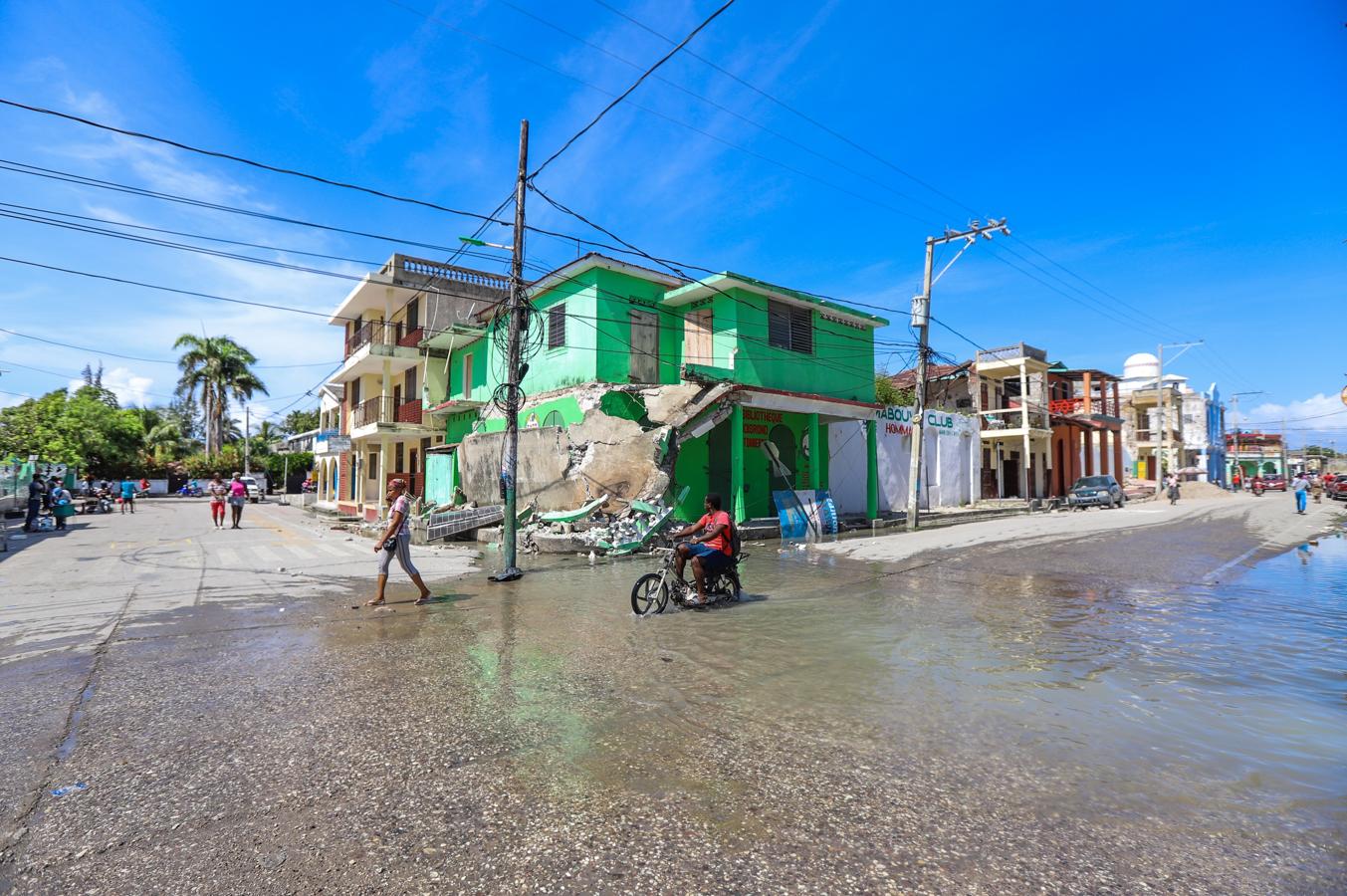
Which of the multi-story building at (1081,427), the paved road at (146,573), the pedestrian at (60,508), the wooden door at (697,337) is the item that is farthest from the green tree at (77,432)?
the multi-story building at (1081,427)

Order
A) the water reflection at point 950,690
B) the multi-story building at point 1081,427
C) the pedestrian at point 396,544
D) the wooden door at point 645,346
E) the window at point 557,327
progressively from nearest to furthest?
the water reflection at point 950,690 → the pedestrian at point 396,544 → the wooden door at point 645,346 → the window at point 557,327 → the multi-story building at point 1081,427

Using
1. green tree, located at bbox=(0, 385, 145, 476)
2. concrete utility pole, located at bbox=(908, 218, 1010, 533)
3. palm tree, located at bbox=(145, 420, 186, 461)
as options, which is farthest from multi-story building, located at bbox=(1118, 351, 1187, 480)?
palm tree, located at bbox=(145, 420, 186, 461)

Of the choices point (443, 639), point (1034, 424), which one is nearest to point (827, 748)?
point (443, 639)

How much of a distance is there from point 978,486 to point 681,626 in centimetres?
2768

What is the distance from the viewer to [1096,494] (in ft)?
109

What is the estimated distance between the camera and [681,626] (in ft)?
26.8

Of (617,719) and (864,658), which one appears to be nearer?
(617,719)

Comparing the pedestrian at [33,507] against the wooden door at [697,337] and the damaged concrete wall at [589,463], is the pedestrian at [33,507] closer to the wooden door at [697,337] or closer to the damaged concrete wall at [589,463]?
the damaged concrete wall at [589,463]

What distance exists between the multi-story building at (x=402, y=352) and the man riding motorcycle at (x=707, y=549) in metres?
18.3

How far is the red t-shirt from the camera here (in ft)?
30.5

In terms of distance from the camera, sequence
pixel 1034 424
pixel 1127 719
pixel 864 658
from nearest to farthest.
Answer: pixel 1127 719 < pixel 864 658 < pixel 1034 424

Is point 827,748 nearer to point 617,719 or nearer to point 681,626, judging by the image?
point 617,719

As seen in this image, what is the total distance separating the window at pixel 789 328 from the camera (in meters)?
21.5

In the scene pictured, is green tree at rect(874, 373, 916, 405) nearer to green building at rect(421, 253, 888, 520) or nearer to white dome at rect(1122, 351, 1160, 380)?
green building at rect(421, 253, 888, 520)
